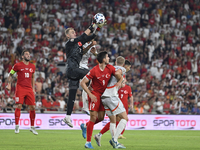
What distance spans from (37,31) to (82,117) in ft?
23.9

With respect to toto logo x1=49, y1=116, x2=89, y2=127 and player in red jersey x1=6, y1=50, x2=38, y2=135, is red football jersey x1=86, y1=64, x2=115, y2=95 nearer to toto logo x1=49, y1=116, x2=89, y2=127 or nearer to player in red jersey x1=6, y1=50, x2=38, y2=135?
player in red jersey x1=6, y1=50, x2=38, y2=135

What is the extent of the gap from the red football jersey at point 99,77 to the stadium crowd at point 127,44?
944 cm

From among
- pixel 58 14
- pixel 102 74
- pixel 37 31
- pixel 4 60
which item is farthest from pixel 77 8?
pixel 102 74

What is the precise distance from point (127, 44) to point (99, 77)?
15.2 metres

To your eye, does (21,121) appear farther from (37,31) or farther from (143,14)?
(143,14)

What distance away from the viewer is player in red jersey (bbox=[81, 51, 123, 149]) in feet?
27.2

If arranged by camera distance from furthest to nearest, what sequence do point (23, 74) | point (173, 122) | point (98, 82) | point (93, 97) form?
point (173, 122)
point (23, 74)
point (98, 82)
point (93, 97)

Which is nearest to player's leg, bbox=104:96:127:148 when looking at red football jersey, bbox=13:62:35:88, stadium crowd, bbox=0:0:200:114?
red football jersey, bbox=13:62:35:88

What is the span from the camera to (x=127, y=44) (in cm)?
2333

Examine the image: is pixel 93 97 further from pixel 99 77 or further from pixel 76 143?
pixel 76 143

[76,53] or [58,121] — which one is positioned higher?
[76,53]

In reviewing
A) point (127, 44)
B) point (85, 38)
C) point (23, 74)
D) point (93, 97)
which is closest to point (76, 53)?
point (85, 38)

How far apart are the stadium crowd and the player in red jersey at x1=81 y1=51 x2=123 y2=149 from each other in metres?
9.39

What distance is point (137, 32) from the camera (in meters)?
24.2
